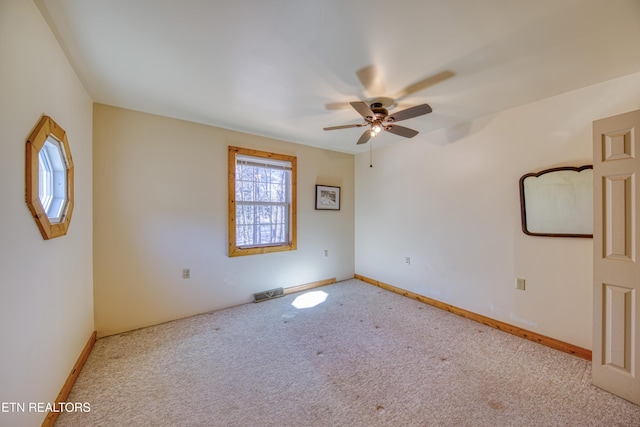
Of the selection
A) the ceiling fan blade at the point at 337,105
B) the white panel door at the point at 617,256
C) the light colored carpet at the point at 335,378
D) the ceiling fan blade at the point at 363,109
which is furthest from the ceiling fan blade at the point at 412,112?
the light colored carpet at the point at 335,378

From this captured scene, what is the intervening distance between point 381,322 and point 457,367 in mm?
952

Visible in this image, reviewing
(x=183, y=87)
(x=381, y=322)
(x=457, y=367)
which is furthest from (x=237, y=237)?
(x=457, y=367)

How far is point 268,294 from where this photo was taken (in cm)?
368

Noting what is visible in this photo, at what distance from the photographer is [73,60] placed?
1850mm

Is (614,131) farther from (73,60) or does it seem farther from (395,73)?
(73,60)

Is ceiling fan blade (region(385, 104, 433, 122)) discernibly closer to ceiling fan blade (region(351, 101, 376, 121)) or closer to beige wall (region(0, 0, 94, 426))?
ceiling fan blade (region(351, 101, 376, 121))

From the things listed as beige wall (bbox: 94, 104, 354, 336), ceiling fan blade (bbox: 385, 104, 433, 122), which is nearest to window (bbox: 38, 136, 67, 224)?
beige wall (bbox: 94, 104, 354, 336)

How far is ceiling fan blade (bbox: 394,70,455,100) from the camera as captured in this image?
6.56 feet

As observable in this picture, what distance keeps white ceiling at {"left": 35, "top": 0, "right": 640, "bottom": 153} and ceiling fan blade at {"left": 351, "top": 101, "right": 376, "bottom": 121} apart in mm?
205

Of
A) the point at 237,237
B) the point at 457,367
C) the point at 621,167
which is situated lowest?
the point at 457,367

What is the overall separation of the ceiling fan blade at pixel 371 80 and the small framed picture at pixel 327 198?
6.95 feet

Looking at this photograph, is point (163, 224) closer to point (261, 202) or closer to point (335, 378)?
point (261, 202)

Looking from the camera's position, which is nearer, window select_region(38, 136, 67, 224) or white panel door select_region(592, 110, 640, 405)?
window select_region(38, 136, 67, 224)

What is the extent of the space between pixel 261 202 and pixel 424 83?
8.42 feet
